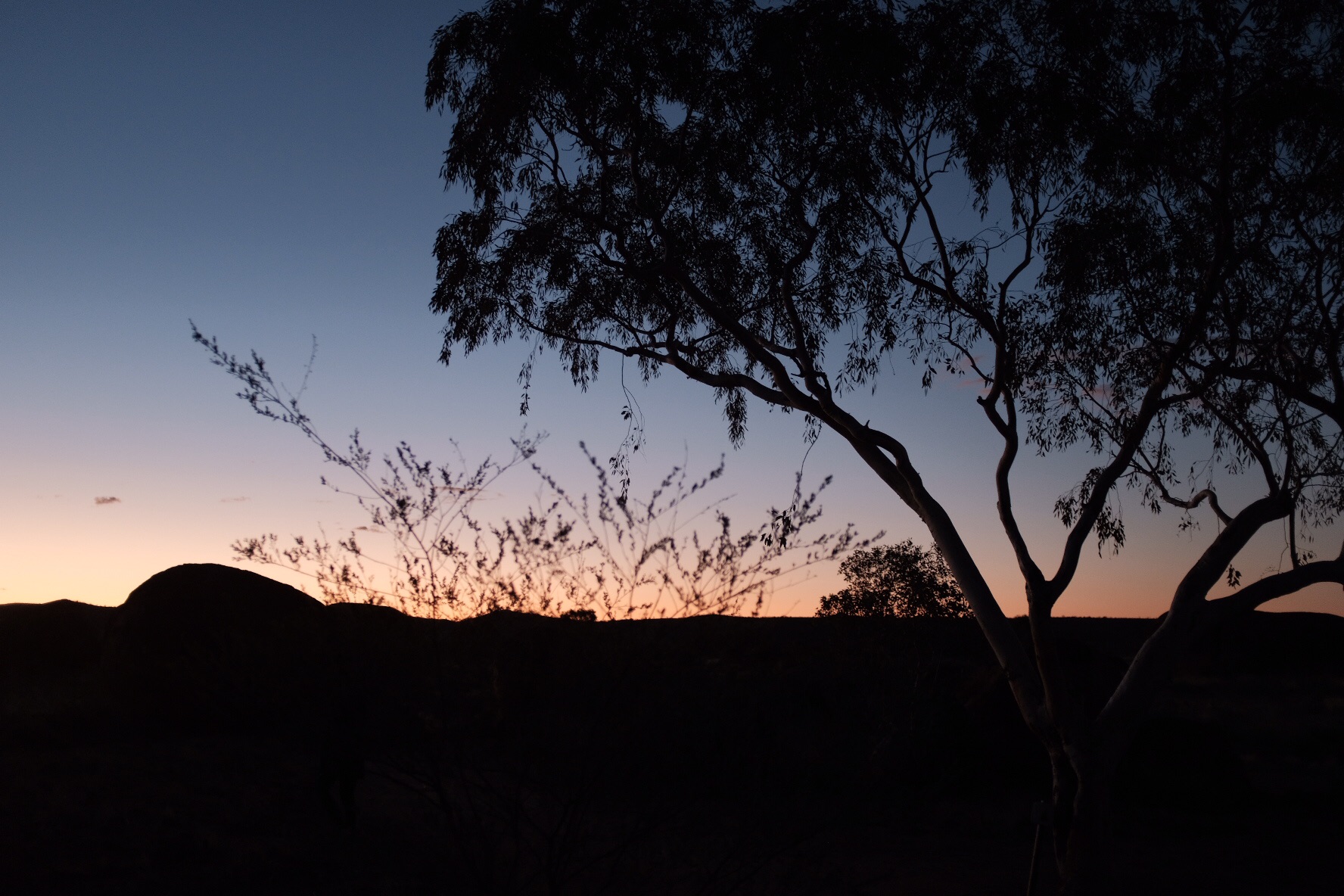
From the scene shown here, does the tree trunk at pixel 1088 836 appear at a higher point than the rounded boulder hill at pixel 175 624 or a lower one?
lower

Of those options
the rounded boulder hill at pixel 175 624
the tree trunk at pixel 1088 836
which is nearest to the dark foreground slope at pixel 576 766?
the rounded boulder hill at pixel 175 624

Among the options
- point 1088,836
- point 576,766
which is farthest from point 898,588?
point 576,766

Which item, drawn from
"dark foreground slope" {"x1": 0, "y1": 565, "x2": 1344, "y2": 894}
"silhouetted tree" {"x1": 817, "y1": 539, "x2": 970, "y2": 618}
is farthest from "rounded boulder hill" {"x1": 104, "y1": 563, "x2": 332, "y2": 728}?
"silhouetted tree" {"x1": 817, "y1": 539, "x2": 970, "y2": 618}

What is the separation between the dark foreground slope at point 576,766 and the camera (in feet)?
15.5

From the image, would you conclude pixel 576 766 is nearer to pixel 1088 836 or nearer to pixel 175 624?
pixel 1088 836

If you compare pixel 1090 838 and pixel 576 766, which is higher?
pixel 576 766

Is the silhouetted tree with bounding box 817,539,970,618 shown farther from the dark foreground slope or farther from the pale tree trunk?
the pale tree trunk

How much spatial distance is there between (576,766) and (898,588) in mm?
10906

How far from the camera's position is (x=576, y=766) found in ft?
15.3

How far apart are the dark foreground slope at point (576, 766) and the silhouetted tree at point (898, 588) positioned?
34cm

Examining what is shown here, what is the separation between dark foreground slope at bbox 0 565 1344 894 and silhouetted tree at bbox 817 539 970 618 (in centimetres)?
34

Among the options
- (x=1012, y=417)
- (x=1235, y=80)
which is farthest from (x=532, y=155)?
(x=1235, y=80)

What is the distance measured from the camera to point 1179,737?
12633 millimetres

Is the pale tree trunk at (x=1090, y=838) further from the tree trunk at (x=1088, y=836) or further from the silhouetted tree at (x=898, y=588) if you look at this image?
the silhouetted tree at (x=898, y=588)
